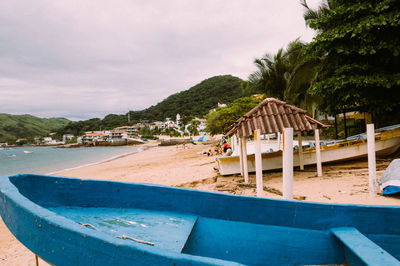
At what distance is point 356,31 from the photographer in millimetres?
8133

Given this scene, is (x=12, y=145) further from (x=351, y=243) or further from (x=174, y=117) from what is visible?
(x=351, y=243)

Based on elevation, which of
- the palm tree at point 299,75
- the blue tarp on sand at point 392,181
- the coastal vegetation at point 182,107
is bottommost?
the blue tarp on sand at point 392,181

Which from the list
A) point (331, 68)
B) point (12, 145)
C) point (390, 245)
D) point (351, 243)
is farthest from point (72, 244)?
point (12, 145)

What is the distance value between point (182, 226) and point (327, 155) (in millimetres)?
8119

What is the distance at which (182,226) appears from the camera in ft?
8.14

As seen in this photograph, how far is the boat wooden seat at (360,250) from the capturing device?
163 cm

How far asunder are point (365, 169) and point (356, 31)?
4967mm

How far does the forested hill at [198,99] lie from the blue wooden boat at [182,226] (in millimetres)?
100209

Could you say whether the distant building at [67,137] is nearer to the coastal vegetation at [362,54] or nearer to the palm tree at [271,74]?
the palm tree at [271,74]

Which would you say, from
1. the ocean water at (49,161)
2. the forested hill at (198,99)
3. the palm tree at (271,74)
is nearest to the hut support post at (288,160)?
the palm tree at (271,74)

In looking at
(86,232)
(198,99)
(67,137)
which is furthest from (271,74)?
(67,137)

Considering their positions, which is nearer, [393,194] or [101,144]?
[393,194]

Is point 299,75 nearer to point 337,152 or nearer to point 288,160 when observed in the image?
point 337,152

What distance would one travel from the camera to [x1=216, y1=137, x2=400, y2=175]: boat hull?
28.0ft
